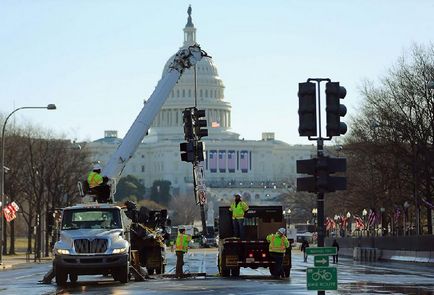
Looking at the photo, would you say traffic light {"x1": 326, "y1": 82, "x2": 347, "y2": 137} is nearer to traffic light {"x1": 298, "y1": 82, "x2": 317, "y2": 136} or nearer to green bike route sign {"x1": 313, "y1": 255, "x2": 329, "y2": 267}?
traffic light {"x1": 298, "y1": 82, "x2": 317, "y2": 136}

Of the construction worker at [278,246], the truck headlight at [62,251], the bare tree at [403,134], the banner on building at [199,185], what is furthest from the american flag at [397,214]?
the truck headlight at [62,251]

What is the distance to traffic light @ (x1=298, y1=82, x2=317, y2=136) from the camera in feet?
74.1

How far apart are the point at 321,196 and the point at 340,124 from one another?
52.4 inches

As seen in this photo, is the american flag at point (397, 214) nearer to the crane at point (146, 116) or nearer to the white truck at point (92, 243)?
the crane at point (146, 116)

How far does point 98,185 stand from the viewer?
37.8 meters

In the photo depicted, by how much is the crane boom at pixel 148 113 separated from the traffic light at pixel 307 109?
765 inches

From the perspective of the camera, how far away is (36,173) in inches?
3949

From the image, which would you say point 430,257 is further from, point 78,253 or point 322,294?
point 322,294

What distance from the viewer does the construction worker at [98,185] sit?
1465 inches

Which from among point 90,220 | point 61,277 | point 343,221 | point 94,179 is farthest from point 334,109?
point 343,221

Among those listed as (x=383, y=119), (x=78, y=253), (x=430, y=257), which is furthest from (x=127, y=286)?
(x=383, y=119)

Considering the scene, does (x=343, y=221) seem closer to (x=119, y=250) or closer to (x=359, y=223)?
(x=359, y=223)

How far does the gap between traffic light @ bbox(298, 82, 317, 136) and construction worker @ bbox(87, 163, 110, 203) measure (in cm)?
1507

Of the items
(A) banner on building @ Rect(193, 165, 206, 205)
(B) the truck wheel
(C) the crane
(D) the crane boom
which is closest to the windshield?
(C) the crane
